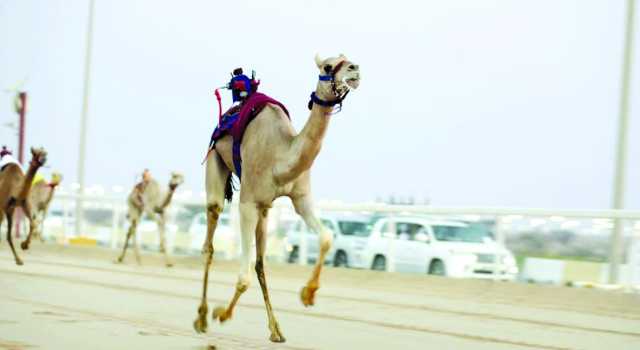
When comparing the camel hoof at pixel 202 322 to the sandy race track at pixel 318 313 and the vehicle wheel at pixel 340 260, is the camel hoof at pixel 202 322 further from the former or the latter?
the vehicle wheel at pixel 340 260

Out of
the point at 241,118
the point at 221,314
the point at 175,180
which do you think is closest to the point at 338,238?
the point at 175,180

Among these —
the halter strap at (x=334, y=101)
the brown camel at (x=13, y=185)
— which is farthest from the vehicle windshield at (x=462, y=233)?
the halter strap at (x=334, y=101)

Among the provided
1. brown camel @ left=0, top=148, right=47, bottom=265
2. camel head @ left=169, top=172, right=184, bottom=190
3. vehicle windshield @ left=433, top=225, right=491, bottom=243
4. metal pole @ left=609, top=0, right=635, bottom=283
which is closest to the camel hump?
brown camel @ left=0, top=148, right=47, bottom=265

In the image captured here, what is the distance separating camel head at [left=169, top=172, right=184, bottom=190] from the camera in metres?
24.5

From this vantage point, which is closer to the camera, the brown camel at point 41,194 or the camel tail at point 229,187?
the camel tail at point 229,187

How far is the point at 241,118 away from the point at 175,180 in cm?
1535

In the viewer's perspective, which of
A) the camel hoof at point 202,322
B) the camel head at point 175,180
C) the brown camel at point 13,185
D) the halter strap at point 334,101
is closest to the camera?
the halter strap at point 334,101

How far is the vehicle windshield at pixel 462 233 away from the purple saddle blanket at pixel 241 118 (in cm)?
920

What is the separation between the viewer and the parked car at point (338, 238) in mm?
21172

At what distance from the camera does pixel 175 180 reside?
80.6ft

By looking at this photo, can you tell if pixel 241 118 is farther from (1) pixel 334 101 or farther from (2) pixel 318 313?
(2) pixel 318 313

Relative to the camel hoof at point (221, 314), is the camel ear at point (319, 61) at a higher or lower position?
higher

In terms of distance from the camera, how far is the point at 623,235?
16469 mm

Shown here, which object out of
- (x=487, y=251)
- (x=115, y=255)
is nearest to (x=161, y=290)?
(x=487, y=251)
